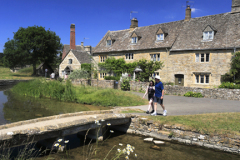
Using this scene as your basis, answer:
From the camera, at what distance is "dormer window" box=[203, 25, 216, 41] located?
2498 cm

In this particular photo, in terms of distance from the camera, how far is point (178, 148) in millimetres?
7824

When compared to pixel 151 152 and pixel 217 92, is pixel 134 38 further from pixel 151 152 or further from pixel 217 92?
pixel 151 152

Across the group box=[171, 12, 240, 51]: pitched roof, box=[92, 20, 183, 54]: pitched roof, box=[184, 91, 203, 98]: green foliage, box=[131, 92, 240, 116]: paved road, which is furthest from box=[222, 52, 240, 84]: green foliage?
box=[131, 92, 240, 116]: paved road

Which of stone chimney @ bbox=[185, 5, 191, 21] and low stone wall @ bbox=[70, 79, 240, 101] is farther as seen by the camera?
stone chimney @ bbox=[185, 5, 191, 21]

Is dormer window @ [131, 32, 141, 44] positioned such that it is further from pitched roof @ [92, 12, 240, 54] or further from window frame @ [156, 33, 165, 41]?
window frame @ [156, 33, 165, 41]

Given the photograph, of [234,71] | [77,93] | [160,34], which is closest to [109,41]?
[160,34]

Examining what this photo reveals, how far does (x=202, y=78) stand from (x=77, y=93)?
52.2 feet

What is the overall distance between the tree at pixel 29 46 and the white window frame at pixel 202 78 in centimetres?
4243

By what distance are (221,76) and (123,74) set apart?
12947mm

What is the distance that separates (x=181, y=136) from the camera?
8242 millimetres

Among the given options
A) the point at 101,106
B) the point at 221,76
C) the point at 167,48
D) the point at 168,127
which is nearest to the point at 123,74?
the point at 167,48

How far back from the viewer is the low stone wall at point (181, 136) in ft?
24.1

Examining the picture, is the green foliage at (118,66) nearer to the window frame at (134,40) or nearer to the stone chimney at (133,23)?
the window frame at (134,40)

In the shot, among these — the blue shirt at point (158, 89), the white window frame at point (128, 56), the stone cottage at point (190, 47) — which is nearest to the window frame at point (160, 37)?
the stone cottage at point (190, 47)
